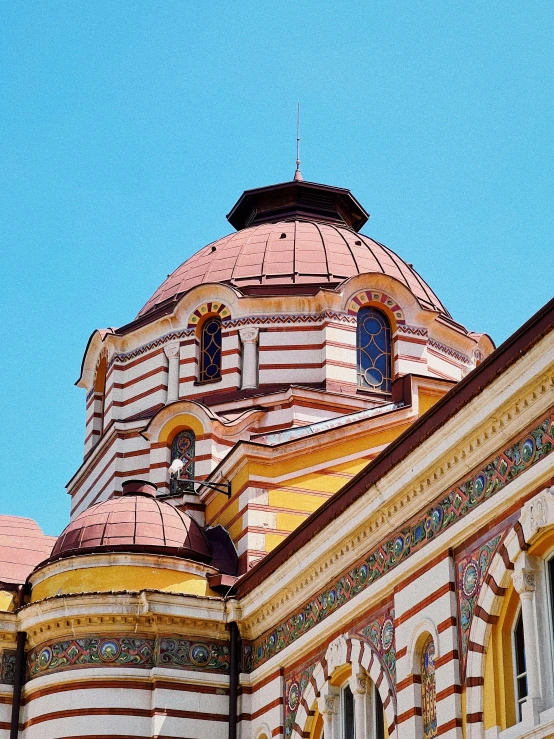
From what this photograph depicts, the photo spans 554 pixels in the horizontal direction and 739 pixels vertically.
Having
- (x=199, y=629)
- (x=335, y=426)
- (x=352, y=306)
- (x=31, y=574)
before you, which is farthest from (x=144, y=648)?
(x=352, y=306)

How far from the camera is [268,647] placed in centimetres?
2155

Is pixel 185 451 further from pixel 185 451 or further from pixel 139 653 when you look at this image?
pixel 139 653

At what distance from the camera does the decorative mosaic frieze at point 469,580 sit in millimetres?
15930

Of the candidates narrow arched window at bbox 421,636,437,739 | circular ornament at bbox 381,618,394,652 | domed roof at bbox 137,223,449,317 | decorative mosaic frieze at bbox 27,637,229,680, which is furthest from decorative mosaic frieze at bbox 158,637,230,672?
domed roof at bbox 137,223,449,317

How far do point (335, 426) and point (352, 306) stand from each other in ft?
16.9

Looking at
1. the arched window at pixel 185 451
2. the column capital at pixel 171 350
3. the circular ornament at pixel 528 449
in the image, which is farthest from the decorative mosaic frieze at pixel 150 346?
the circular ornament at pixel 528 449

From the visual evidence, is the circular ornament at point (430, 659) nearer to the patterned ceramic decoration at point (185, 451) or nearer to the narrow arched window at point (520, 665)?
the narrow arched window at point (520, 665)

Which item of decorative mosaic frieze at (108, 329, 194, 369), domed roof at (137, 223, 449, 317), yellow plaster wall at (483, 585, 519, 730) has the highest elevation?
domed roof at (137, 223, 449, 317)

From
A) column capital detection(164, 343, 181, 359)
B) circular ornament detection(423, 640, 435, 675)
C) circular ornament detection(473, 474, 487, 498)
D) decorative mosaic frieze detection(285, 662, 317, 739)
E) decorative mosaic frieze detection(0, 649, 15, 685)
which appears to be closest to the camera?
circular ornament detection(473, 474, 487, 498)

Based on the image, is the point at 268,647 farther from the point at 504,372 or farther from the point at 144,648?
the point at 504,372

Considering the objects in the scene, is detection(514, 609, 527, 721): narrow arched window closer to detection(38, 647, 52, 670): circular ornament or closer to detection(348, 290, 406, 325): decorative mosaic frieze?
detection(38, 647, 52, 670): circular ornament

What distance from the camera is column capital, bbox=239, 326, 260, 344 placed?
29.7 meters

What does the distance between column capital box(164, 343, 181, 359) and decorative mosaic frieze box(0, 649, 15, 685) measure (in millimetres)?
9004

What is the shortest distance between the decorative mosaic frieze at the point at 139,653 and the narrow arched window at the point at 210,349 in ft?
28.7
